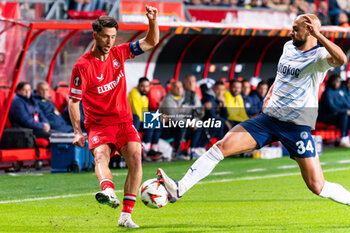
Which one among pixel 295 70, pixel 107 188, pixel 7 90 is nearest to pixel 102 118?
pixel 107 188

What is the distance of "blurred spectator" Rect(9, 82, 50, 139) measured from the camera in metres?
13.1

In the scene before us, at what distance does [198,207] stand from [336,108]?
32.7 ft

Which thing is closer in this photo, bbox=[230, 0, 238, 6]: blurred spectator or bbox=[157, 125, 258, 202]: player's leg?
bbox=[157, 125, 258, 202]: player's leg

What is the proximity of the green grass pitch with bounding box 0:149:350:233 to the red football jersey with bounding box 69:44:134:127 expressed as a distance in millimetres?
1061

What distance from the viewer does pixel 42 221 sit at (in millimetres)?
Result: 7633

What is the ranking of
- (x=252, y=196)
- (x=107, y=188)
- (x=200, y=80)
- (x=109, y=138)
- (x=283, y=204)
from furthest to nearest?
(x=200, y=80) → (x=252, y=196) → (x=283, y=204) → (x=109, y=138) → (x=107, y=188)

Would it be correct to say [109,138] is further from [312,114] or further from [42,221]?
[312,114]

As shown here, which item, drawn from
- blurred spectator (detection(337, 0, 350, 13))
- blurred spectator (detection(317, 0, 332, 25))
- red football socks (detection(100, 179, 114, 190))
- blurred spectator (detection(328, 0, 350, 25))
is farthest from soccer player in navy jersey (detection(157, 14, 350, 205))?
blurred spectator (detection(337, 0, 350, 13))

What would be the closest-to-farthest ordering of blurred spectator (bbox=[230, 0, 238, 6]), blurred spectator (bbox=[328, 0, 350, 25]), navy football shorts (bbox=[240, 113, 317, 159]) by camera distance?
navy football shorts (bbox=[240, 113, 317, 159]), blurred spectator (bbox=[230, 0, 238, 6]), blurred spectator (bbox=[328, 0, 350, 25])

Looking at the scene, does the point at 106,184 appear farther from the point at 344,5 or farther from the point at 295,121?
the point at 344,5

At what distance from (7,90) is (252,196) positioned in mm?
5248

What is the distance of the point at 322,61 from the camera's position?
6.80 metres

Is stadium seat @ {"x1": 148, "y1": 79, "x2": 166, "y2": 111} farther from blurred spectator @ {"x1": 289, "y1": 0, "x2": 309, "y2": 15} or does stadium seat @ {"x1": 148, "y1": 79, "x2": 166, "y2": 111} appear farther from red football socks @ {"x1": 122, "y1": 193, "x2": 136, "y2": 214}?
blurred spectator @ {"x1": 289, "y1": 0, "x2": 309, "y2": 15}

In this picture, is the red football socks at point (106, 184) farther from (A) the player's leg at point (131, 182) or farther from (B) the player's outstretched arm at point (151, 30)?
(B) the player's outstretched arm at point (151, 30)
